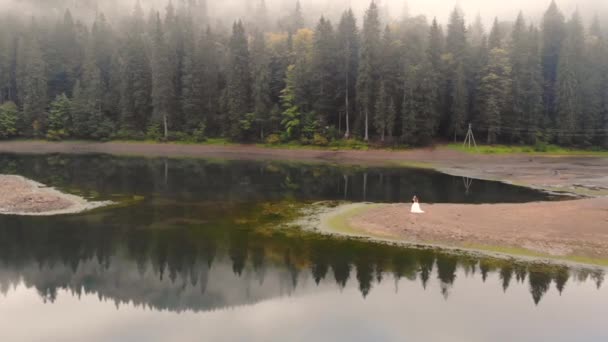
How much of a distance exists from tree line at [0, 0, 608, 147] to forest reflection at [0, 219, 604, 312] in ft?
170

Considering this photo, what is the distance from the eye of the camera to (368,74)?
78688 millimetres

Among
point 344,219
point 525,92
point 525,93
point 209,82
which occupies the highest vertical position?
point 209,82

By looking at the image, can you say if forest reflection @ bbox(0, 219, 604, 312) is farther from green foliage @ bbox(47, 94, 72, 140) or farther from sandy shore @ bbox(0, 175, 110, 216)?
green foliage @ bbox(47, 94, 72, 140)

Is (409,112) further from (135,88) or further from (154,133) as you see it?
(135,88)

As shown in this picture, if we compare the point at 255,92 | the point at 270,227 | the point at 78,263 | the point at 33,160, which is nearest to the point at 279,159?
the point at 255,92

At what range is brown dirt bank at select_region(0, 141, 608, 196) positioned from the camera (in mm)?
51531

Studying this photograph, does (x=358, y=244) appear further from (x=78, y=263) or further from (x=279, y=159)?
(x=279, y=159)

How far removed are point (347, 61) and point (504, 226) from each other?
5902 cm

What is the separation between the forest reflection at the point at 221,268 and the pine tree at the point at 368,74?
52500 mm

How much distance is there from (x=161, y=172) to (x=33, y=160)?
23.9 metres

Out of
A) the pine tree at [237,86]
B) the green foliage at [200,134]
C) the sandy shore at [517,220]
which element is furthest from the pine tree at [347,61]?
the sandy shore at [517,220]

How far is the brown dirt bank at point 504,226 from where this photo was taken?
2620 cm

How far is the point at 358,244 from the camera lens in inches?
1075

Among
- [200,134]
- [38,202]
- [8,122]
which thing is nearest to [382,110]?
[200,134]
